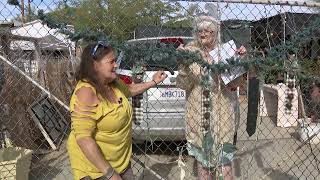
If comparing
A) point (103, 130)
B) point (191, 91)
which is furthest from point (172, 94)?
point (103, 130)

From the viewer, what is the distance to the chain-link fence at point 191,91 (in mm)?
3168

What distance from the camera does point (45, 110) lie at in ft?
20.9

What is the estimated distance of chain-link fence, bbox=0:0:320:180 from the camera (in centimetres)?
317

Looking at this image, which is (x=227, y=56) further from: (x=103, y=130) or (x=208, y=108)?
(x=103, y=130)

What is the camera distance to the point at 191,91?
3.37 meters

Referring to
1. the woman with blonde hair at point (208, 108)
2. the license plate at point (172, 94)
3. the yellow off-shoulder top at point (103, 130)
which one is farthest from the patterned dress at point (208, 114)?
the license plate at point (172, 94)

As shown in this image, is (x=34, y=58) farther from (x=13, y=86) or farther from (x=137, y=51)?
(x=137, y=51)

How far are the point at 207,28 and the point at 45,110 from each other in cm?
→ 388

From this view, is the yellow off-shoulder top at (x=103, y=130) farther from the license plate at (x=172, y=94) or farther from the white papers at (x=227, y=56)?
the license plate at (x=172, y=94)

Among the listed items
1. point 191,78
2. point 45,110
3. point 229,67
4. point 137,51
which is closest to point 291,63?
point 229,67

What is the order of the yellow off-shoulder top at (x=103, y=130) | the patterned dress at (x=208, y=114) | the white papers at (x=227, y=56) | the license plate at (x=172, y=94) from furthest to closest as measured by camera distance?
the license plate at (x=172, y=94), the patterned dress at (x=208, y=114), the white papers at (x=227, y=56), the yellow off-shoulder top at (x=103, y=130)

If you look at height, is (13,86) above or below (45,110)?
above

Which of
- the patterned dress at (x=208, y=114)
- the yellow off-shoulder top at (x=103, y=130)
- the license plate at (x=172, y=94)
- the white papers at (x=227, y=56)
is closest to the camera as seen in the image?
the yellow off-shoulder top at (x=103, y=130)

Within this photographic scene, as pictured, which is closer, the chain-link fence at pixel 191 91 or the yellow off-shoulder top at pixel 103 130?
the yellow off-shoulder top at pixel 103 130
